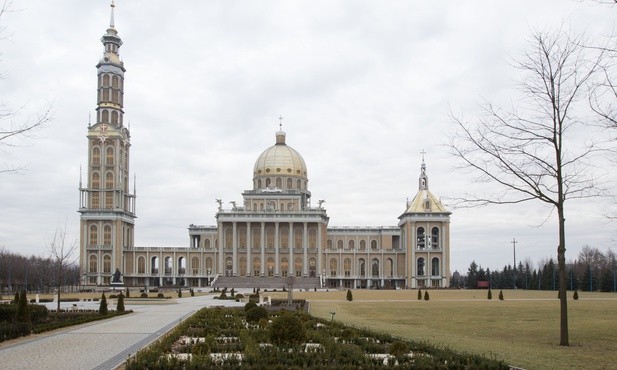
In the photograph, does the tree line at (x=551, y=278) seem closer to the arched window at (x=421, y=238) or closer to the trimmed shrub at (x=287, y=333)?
the arched window at (x=421, y=238)

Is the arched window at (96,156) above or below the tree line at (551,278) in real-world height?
above

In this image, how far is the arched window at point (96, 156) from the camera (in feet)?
413

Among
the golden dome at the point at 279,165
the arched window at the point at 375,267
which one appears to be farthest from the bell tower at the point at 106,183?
the arched window at the point at 375,267

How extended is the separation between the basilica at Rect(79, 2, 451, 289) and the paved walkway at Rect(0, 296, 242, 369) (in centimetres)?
8947

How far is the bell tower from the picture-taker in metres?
124

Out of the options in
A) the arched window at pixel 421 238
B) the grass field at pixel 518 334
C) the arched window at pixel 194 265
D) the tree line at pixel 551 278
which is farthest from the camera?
the arched window at pixel 194 265

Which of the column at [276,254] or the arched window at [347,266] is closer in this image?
the column at [276,254]

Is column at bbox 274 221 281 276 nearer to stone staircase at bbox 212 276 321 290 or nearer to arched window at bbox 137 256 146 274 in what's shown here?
stone staircase at bbox 212 276 321 290

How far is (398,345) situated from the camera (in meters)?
19.1

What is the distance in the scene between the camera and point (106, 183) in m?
126

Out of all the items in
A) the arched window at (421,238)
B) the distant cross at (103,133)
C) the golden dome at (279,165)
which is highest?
the distant cross at (103,133)

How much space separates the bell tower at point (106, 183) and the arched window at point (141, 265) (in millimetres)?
3647

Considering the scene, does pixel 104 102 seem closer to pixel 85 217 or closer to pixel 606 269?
pixel 85 217

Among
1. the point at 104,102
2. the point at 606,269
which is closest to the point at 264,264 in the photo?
the point at 104,102
